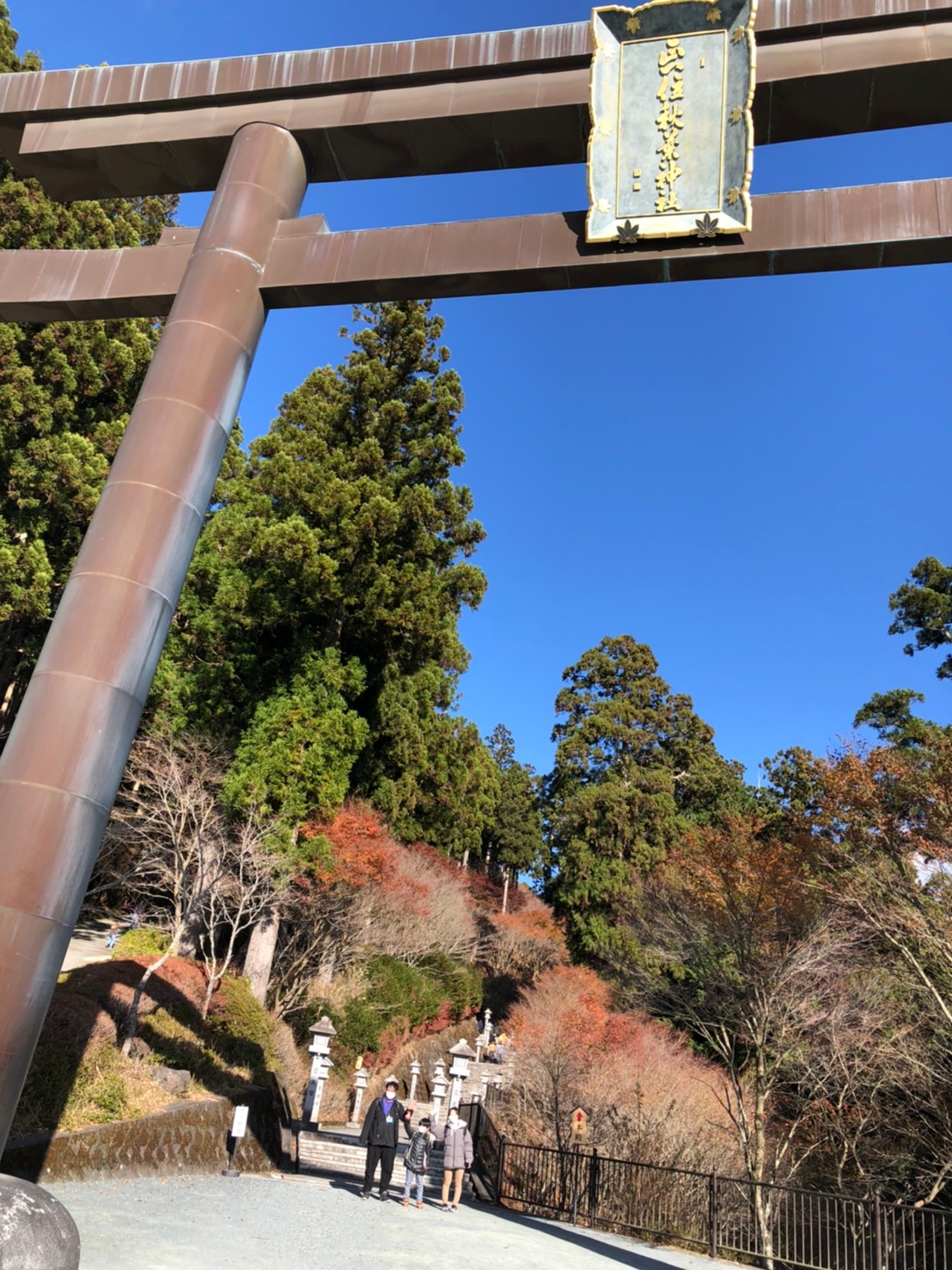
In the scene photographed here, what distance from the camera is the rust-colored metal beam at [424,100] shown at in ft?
20.0

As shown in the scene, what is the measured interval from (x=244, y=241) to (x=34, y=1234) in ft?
20.0

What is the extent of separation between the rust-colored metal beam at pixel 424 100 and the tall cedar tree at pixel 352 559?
9483 mm

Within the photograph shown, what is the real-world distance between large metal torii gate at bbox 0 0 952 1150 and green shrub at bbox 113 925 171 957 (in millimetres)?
11011

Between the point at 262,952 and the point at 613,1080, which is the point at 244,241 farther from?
the point at 613,1080

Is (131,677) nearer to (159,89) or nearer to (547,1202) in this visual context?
(159,89)

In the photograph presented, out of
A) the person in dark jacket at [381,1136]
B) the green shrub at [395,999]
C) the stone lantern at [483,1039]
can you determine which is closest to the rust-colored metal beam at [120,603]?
the person in dark jacket at [381,1136]

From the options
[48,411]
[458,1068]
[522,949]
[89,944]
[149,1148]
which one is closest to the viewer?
[149,1148]

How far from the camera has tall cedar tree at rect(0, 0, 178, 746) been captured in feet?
48.2

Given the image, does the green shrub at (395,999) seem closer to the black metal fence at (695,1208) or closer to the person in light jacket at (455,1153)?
the black metal fence at (695,1208)

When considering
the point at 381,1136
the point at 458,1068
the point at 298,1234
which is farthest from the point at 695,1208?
the point at 298,1234

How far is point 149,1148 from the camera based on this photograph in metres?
8.40

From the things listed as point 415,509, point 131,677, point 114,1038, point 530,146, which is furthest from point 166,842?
point 530,146

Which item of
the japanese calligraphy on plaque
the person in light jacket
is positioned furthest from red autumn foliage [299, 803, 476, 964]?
the japanese calligraphy on plaque

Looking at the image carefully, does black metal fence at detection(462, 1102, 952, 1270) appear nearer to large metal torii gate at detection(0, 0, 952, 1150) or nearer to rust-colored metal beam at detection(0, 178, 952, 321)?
large metal torii gate at detection(0, 0, 952, 1150)
